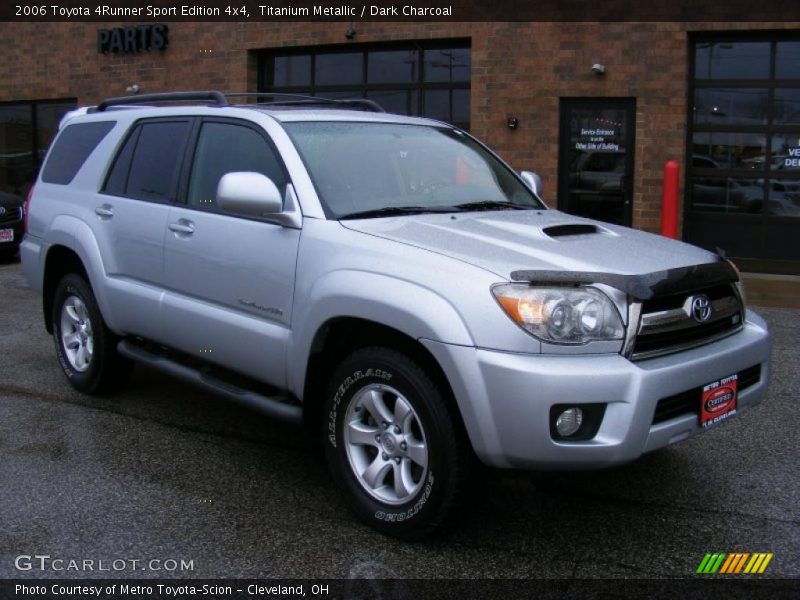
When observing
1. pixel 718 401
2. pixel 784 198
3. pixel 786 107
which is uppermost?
pixel 786 107

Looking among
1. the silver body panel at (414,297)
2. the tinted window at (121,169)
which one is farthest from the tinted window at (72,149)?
the silver body panel at (414,297)

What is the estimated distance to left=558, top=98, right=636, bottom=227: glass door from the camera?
39.9 ft

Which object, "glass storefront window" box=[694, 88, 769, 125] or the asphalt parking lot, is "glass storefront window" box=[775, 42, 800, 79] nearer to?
"glass storefront window" box=[694, 88, 769, 125]

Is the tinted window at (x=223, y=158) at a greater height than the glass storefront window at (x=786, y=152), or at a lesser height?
lesser

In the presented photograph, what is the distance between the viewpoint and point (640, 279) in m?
3.35

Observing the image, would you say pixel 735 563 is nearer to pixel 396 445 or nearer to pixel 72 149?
pixel 396 445

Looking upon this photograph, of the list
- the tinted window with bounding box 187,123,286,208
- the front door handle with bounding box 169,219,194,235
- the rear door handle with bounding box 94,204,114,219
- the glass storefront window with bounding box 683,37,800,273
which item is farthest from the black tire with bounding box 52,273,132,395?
the glass storefront window with bounding box 683,37,800,273

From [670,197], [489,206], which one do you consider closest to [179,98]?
[489,206]

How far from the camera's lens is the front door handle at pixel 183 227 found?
4.57 metres

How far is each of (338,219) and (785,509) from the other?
238cm

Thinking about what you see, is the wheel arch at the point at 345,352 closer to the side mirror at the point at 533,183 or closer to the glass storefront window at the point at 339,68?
the side mirror at the point at 533,183

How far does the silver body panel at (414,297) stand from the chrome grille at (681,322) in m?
0.05

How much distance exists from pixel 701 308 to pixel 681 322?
0.16 meters
